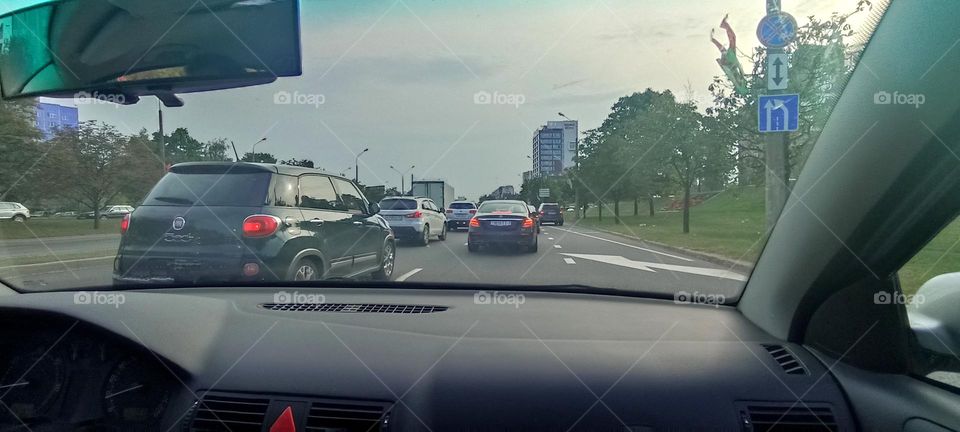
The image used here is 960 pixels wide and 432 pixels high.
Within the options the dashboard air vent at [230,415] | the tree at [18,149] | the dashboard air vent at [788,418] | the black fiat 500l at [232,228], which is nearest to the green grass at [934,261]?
the dashboard air vent at [788,418]

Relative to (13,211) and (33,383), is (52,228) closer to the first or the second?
(13,211)

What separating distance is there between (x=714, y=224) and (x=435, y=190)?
309 cm

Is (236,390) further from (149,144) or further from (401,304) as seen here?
(149,144)

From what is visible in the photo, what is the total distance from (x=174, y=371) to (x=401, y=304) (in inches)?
42.8

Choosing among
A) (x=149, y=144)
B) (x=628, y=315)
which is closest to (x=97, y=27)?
(x=149, y=144)

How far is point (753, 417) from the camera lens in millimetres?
2020

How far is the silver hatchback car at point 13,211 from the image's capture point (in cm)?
343

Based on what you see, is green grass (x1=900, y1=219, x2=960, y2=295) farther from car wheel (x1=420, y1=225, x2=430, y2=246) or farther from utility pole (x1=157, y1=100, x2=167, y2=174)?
car wheel (x1=420, y1=225, x2=430, y2=246)

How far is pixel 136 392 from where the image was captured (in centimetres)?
251

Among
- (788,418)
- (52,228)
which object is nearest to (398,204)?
(52,228)

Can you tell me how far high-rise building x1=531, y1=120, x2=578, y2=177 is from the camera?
4531 mm

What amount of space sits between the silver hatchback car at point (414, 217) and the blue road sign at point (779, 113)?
2.78 meters

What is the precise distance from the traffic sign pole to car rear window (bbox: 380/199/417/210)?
283 centimetres

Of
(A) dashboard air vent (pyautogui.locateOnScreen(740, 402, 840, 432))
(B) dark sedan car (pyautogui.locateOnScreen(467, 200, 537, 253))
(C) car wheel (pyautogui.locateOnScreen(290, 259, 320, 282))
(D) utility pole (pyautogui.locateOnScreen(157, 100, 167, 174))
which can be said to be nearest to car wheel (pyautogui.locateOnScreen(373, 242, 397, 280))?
(C) car wheel (pyautogui.locateOnScreen(290, 259, 320, 282))
